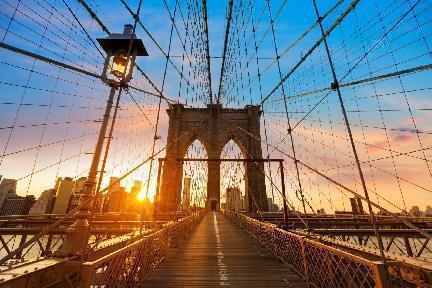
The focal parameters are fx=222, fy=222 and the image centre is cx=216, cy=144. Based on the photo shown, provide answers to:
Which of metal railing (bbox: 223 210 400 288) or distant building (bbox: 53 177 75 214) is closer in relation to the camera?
metal railing (bbox: 223 210 400 288)

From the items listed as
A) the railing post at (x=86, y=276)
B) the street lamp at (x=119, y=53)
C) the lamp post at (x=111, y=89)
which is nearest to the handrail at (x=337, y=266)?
the railing post at (x=86, y=276)

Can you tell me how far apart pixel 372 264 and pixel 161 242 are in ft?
17.3

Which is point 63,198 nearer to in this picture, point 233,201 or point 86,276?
point 233,201

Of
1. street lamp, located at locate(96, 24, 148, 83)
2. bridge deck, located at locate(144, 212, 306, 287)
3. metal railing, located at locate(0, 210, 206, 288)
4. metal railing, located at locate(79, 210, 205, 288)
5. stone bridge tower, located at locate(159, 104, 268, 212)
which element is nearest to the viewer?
metal railing, located at locate(0, 210, 206, 288)

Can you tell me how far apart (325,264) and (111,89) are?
621cm

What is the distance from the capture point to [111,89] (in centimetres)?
575

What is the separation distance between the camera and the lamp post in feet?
13.4

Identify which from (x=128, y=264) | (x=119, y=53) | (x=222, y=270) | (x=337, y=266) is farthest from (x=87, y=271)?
(x=119, y=53)

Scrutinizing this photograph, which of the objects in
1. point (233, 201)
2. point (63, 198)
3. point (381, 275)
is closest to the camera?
point (381, 275)

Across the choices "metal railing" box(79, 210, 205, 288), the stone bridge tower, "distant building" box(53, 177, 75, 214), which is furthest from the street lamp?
"distant building" box(53, 177, 75, 214)

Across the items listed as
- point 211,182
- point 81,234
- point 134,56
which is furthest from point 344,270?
point 211,182

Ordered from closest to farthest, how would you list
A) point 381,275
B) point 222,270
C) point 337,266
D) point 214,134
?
point 381,275, point 337,266, point 222,270, point 214,134

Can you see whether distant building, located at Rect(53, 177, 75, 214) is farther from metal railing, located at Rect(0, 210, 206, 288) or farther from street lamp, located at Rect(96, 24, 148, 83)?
metal railing, located at Rect(0, 210, 206, 288)

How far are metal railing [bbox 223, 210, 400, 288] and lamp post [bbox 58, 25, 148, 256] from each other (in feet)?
14.1
